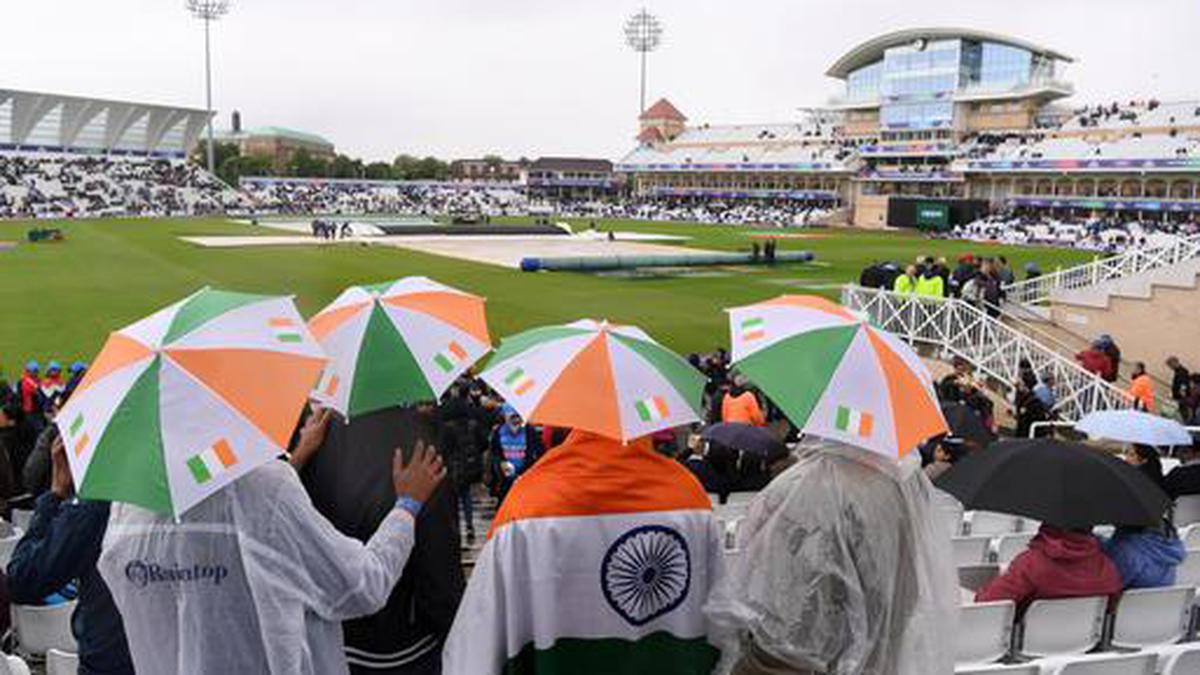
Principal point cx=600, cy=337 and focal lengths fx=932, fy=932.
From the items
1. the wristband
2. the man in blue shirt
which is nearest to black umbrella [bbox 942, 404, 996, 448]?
the wristband

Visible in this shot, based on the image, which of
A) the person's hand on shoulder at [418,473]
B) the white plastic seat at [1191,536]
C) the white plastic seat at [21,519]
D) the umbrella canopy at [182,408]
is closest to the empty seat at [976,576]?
the white plastic seat at [1191,536]

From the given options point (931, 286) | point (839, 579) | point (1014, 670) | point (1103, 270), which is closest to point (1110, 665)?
point (1014, 670)

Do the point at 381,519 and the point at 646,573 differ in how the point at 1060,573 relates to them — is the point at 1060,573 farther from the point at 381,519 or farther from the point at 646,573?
the point at 381,519

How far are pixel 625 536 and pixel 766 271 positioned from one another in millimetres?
33802

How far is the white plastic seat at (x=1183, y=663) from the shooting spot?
3992 mm

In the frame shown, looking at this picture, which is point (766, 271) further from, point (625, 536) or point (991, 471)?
point (625, 536)

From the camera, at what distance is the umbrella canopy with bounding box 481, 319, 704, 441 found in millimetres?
2990

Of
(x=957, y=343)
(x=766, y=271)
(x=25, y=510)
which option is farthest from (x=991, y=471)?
(x=766, y=271)

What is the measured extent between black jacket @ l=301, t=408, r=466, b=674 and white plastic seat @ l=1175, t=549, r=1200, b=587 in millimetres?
4591

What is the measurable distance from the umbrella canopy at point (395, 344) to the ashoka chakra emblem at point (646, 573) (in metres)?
1.04

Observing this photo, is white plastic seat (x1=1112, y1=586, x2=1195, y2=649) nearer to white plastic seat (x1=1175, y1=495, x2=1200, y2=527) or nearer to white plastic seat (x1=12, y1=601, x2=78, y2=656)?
white plastic seat (x1=1175, y1=495, x2=1200, y2=527)

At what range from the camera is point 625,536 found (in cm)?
292

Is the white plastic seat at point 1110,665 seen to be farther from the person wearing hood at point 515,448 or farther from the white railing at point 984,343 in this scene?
the white railing at point 984,343

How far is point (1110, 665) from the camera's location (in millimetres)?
3795
